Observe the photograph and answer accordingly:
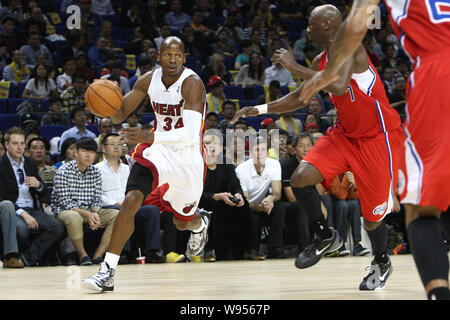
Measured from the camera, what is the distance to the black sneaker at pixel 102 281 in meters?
4.44

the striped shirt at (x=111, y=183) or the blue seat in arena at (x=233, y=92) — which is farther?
the blue seat in arena at (x=233, y=92)

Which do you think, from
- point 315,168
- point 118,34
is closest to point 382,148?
point 315,168

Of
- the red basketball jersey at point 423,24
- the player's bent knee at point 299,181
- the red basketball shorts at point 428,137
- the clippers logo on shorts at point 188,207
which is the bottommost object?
the clippers logo on shorts at point 188,207

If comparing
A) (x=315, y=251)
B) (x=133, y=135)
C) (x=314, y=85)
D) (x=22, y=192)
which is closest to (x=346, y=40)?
(x=314, y=85)

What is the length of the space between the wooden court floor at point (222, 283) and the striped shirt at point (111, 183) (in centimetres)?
137

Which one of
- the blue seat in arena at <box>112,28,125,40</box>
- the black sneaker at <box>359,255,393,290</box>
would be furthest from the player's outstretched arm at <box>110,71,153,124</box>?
the blue seat in arena at <box>112,28,125,40</box>

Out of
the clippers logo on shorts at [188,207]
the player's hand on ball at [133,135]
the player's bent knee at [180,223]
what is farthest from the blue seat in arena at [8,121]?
the player's hand on ball at [133,135]

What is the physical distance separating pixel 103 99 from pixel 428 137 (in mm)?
2973

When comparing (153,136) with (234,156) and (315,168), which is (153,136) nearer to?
(315,168)

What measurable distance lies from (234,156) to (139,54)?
173 inches

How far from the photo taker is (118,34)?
13578 millimetres

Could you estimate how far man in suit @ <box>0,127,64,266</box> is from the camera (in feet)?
25.6

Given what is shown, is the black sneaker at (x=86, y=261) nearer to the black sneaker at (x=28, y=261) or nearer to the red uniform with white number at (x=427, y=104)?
the black sneaker at (x=28, y=261)
